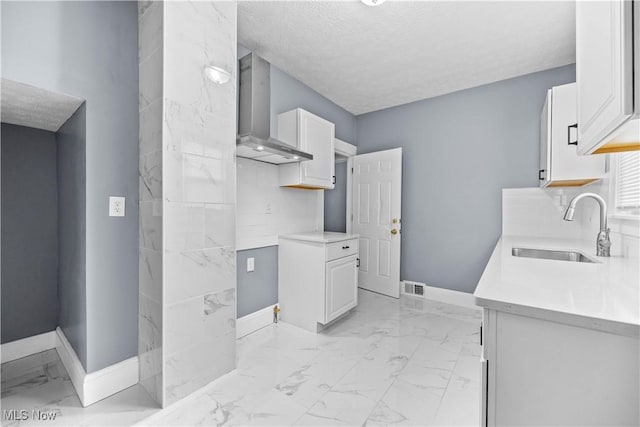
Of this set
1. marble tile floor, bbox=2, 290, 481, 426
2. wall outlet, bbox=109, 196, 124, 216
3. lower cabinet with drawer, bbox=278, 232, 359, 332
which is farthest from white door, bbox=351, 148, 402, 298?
wall outlet, bbox=109, 196, 124, 216

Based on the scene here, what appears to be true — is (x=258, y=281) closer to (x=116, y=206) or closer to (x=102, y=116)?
(x=116, y=206)

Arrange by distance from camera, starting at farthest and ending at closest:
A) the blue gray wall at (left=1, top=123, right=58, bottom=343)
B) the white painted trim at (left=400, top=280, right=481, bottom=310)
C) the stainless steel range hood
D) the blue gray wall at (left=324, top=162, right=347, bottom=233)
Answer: the blue gray wall at (left=324, top=162, right=347, bottom=233) < the white painted trim at (left=400, top=280, right=481, bottom=310) < the stainless steel range hood < the blue gray wall at (left=1, top=123, right=58, bottom=343)

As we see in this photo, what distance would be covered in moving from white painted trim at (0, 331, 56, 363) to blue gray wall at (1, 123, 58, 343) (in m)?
0.04

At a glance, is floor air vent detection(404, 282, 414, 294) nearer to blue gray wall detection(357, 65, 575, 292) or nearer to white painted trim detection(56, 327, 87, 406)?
blue gray wall detection(357, 65, 575, 292)

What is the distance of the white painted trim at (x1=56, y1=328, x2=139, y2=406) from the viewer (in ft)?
5.35

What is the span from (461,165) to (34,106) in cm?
380

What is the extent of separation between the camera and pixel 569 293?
894 millimetres

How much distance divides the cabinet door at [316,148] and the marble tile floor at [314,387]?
1.54 meters

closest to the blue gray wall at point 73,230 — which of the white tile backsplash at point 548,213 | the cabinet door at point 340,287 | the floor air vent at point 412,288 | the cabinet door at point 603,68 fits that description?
the cabinet door at point 340,287

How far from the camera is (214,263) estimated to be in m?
1.86

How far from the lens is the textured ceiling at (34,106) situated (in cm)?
150

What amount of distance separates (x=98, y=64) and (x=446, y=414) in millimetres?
2841

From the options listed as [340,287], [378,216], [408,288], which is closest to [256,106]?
[340,287]

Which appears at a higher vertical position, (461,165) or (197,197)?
(461,165)
